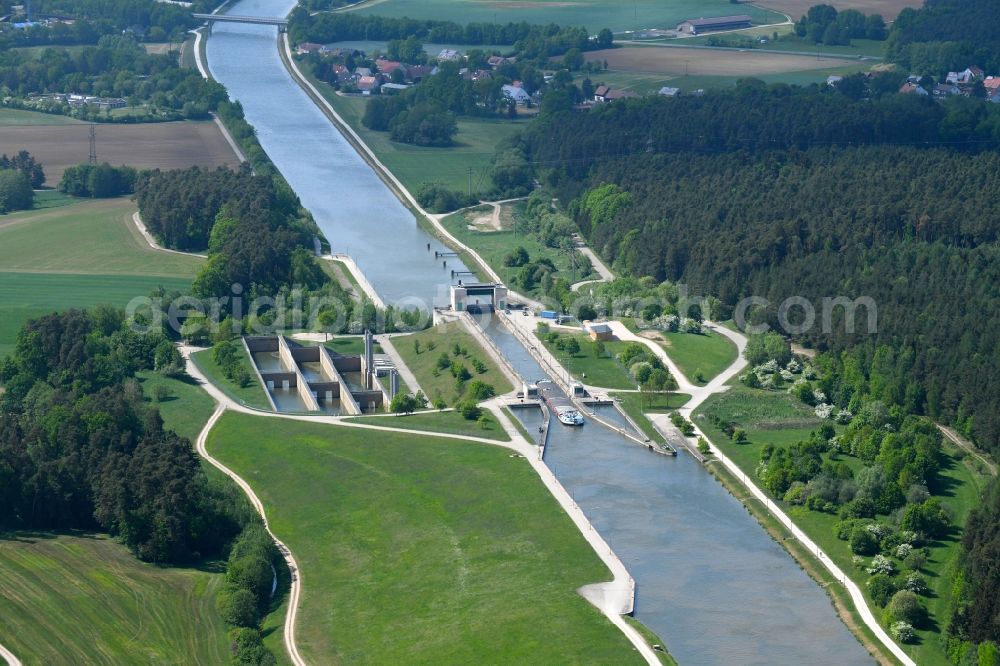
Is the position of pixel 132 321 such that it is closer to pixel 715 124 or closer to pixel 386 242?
pixel 386 242

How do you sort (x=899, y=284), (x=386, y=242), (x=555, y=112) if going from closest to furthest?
(x=899, y=284) < (x=386, y=242) < (x=555, y=112)

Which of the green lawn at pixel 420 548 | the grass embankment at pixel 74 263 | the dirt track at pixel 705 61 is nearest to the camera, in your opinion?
the green lawn at pixel 420 548

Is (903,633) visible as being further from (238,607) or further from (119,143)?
(119,143)

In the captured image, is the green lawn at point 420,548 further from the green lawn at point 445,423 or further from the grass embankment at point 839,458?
the grass embankment at point 839,458

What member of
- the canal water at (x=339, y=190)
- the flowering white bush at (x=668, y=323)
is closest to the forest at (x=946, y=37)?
the canal water at (x=339, y=190)

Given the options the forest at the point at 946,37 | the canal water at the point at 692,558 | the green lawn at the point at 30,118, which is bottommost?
the canal water at the point at 692,558

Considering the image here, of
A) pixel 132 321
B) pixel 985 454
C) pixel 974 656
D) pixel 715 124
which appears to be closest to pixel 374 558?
pixel 974 656
